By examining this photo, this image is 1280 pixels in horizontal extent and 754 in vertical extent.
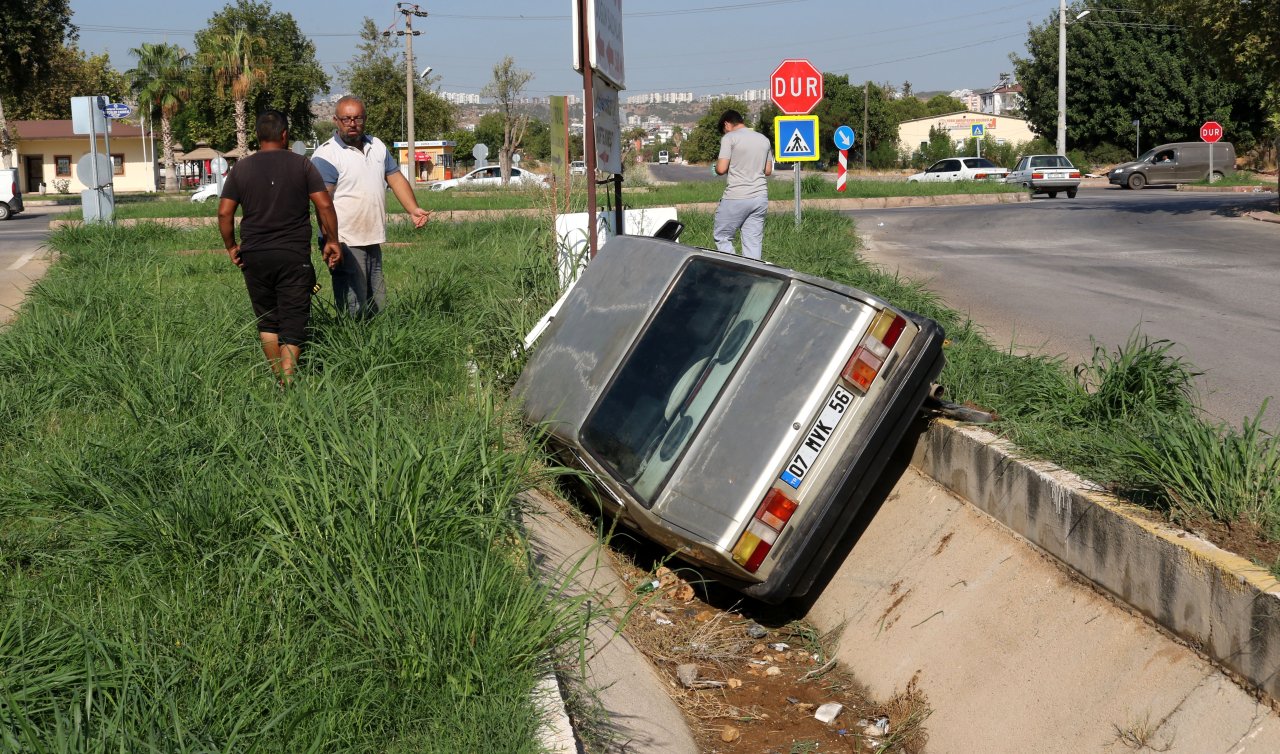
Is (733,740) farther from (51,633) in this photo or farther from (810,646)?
(51,633)

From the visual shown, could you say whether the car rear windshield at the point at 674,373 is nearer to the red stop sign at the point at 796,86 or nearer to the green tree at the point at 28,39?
the red stop sign at the point at 796,86

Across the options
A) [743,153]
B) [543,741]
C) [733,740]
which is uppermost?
[743,153]

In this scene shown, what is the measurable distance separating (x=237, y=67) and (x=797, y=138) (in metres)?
51.9

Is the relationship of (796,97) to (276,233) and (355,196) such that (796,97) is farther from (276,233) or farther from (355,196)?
(276,233)

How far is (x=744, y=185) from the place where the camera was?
10070 millimetres

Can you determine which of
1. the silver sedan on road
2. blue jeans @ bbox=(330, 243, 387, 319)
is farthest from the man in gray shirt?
the silver sedan on road

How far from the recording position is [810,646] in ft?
17.1

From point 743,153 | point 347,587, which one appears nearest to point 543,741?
point 347,587

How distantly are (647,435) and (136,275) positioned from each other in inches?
272

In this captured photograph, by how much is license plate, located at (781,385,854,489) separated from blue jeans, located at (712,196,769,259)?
215 inches

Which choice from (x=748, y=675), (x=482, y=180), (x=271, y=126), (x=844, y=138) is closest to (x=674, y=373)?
(x=748, y=675)

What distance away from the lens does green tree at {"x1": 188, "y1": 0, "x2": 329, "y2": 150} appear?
64.3 metres

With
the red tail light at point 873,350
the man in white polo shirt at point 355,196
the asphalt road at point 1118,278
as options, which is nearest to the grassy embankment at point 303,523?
the red tail light at point 873,350

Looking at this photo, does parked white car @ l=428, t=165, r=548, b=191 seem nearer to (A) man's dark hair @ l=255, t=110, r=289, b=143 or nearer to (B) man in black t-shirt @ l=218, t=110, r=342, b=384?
(A) man's dark hair @ l=255, t=110, r=289, b=143
